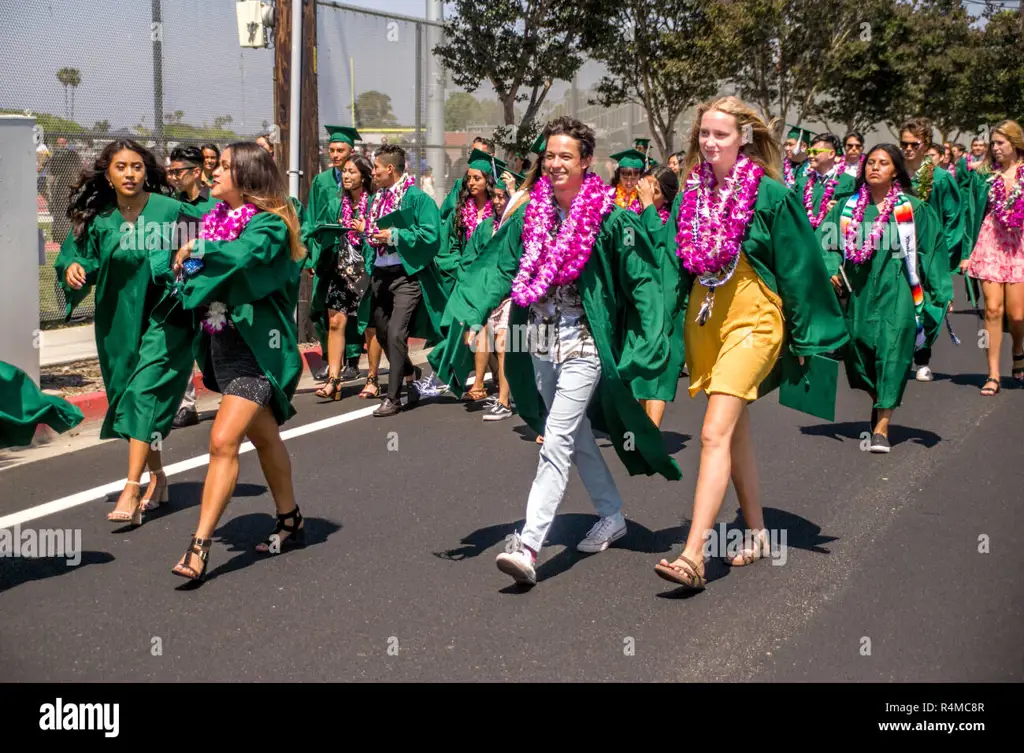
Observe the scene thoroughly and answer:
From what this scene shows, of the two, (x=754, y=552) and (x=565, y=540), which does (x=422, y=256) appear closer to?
(x=565, y=540)

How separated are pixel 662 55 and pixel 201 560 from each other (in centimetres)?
2182

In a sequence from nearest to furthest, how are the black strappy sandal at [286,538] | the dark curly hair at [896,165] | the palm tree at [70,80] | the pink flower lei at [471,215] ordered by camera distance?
the black strappy sandal at [286,538] < the dark curly hair at [896,165] < the pink flower lei at [471,215] < the palm tree at [70,80]

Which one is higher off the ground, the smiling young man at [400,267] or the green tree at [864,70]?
the green tree at [864,70]

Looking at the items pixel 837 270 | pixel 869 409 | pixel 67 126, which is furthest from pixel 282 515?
pixel 67 126

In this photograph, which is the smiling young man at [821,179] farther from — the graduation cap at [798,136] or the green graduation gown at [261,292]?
the green graduation gown at [261,292]

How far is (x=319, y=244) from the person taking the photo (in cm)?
1065

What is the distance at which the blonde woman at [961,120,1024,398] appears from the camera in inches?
417

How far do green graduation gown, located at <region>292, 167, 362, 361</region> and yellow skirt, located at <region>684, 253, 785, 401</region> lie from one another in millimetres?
5423


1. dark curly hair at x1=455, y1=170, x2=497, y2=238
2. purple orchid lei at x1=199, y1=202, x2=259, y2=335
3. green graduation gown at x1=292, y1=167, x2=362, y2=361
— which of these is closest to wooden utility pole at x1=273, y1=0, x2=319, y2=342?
green graduation gown at x1=292, y1=167, x2=362, y2=361

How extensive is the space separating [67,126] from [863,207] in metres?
7.60

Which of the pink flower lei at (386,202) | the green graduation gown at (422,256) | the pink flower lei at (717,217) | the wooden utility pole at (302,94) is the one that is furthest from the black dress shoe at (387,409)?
the pink flower lei at (717,217)

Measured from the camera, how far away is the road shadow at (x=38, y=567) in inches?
220

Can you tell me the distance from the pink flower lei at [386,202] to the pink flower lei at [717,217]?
4.58 m

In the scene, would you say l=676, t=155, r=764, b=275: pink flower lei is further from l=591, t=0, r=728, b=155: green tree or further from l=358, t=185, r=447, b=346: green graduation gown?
l=591, t=0, r=728, b=155: green tree
